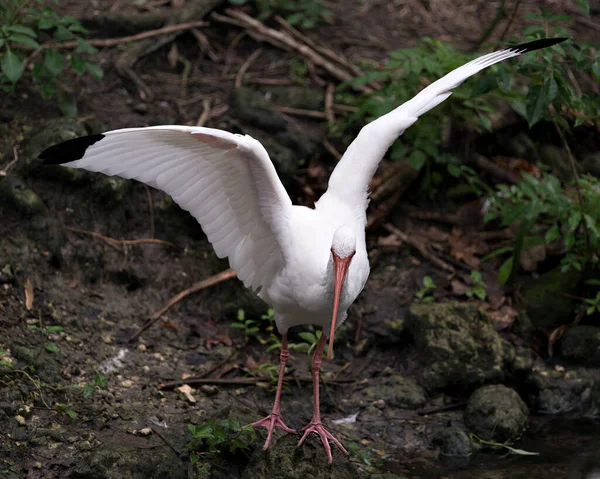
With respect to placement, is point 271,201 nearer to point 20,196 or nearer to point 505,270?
point 20,196

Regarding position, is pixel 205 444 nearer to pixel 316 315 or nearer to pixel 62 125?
pixel 316 315

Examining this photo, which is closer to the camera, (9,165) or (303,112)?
(9,165)

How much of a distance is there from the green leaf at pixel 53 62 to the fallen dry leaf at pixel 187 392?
250cm

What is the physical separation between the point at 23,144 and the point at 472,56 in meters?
3.70

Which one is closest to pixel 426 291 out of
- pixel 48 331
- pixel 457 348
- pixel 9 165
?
pixel 457 348

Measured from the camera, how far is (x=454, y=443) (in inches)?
204

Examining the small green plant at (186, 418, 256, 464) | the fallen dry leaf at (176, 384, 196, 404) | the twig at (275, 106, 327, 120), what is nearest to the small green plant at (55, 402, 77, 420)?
the small green plant at (186, 418, 256, 464)

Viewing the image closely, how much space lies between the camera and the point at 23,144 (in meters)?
5.96

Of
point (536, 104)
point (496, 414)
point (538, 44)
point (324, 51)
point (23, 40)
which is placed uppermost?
point (538, 44)

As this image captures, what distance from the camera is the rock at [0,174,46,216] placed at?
5.55 metres

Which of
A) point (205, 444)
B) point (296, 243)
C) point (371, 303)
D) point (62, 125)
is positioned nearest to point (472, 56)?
point (371, 303)

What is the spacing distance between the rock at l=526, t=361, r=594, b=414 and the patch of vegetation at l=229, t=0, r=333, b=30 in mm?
4439

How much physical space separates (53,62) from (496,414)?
4060 millimetres

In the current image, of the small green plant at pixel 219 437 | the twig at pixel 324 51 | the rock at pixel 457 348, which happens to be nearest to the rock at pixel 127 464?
the small green plant at pixel 219 437
